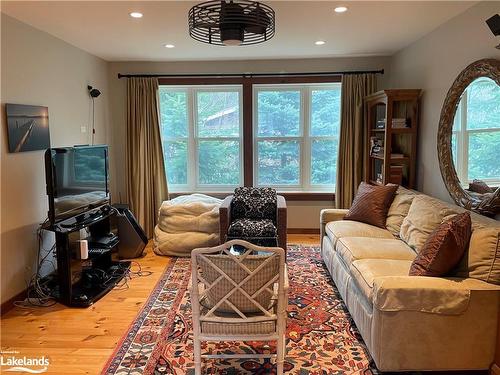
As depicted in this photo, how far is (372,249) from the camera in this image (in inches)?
124

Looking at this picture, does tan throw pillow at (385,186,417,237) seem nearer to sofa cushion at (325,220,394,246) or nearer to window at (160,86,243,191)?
sofa cushion at (325,220,394,246)

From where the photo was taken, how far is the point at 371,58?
5.42 meters

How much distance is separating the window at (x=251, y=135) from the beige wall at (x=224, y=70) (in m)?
0.23

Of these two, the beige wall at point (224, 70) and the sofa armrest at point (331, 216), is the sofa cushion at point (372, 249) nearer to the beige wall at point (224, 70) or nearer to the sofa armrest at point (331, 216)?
the sofa armrest at point (331, 216)

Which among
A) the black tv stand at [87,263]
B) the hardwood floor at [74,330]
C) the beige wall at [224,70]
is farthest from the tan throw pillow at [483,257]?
the beige wall at [224,70]

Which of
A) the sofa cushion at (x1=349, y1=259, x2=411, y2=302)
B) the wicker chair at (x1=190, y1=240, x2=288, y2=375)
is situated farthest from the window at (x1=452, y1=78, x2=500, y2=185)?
Answer: the wicker chair at (x1=190, y1=240, x2=288, y2=375)

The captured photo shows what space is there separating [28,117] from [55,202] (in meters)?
0.86

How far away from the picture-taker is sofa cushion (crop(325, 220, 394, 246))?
144 inches

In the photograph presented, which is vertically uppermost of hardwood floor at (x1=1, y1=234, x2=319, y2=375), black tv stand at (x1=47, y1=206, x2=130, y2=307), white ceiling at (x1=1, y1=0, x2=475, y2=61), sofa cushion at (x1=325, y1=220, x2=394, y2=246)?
white ceiling at (x1=1, y1=0, x2=475, y2=61)

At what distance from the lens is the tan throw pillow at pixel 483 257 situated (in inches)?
91.7

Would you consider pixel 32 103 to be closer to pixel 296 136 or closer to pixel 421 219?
pixel 296 136

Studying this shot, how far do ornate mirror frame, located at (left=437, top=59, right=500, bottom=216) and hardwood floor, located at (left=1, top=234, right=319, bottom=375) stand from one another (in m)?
2.89

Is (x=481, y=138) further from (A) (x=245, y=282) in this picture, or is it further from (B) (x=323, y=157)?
(B) (x=323, y=157)

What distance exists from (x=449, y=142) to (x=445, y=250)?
1580 millimetres
